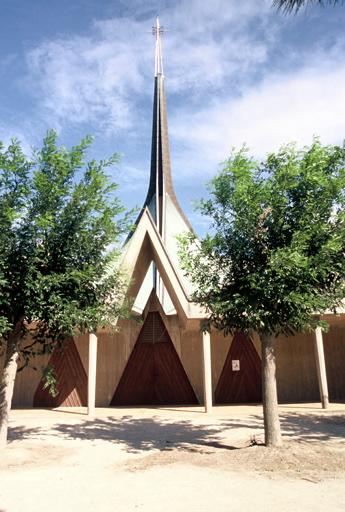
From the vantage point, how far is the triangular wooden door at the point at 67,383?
17562 millimetres

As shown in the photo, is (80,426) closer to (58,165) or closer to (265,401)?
(265,401)

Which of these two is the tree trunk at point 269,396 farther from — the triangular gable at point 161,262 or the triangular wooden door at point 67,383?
the triangular wooden door at point 67,383

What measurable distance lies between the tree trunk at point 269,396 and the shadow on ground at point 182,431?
103 centimetres

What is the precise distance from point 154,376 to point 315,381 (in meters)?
7.00

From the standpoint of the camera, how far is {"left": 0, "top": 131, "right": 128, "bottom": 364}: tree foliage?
29.3 feet

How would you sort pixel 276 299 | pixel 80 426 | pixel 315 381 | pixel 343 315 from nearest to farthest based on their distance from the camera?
1. pixel 276 299
2. pixel 80 426
3. pixel 343 315
4. pixel 315 381

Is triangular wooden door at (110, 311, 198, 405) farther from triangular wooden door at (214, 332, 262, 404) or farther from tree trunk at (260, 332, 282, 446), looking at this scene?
tree trunk at (260, 332, 282, 446)

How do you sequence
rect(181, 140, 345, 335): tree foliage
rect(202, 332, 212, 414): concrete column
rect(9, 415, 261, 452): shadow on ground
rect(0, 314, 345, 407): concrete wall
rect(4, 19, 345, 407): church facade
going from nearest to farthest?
rect(181, 140, 345, 335): tree foliage → rect(9, 415, 261, 452): shadow on ground → rect(202, 332, 212, 414): concrete column → rect(0, 314, 345, 407): concrete wall → rect(4, 19, 345, 407): church facade

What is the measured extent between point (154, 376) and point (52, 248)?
1054 cm

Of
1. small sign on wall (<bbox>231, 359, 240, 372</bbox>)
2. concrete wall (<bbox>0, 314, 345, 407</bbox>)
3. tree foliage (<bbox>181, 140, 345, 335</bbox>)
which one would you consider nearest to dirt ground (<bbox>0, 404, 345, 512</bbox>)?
tree foliage (<bbox>181, 140, 345, 335</bbox>)

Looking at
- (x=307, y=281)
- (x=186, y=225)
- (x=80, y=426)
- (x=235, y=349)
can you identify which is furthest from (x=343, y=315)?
(x=186, y=225)

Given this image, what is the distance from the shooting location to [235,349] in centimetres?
1781

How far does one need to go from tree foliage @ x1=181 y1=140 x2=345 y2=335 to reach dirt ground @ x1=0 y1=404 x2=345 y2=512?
2741 millimetres

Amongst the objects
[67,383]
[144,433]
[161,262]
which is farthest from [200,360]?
[144,433]
